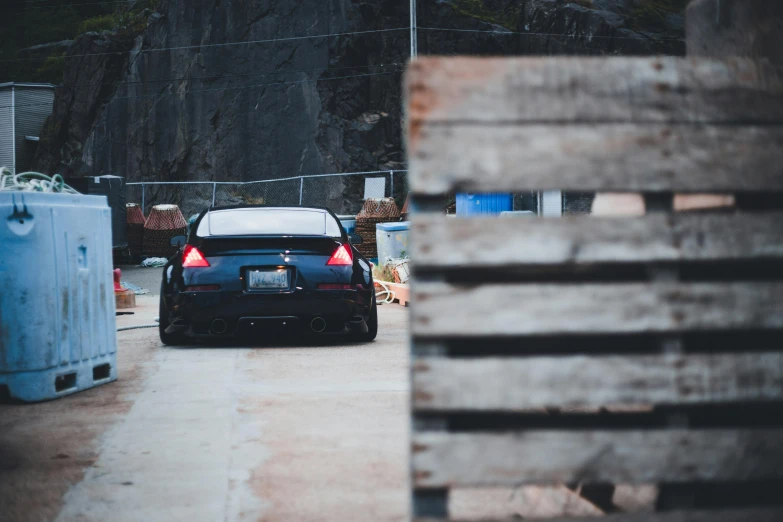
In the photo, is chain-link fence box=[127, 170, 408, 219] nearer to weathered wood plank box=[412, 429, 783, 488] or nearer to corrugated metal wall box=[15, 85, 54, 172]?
corrugated metal wall box=[15, 85, 54, 172]

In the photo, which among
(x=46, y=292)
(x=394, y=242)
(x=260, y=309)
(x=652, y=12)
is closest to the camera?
(x=46, y=292)

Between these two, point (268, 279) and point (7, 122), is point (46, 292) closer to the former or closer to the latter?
point (268, 279)

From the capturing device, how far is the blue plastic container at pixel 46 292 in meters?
6.30

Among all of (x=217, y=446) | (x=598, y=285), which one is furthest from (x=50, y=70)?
(x=598, y=285)

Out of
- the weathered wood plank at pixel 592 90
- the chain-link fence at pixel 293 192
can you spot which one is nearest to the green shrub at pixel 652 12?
the chain-link fence at pixel 293 192

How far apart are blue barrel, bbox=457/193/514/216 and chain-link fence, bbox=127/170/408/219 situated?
533 inches

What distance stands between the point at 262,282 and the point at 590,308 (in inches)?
281

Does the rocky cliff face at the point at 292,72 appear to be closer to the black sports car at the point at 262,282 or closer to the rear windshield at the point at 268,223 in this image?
the rear windshield at the point at 268,223

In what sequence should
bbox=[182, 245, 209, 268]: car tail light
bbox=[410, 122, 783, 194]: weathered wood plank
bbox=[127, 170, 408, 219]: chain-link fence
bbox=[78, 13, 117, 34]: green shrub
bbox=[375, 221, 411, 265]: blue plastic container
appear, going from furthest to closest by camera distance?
bbox=[78, 13, 117, 34]: green shrub
bbox=[127, 170, 408, 219]: chain-link fence
bbox=[375, 221, 411, 265]: blue plastic container
bbox=[182, 245, 209, 268]: car tail light
bbox=[410, 122, 783, 194]: weathered wood plank

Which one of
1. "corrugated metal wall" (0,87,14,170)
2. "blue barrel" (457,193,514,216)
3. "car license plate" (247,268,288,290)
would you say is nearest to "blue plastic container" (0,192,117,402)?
"car license plate" (247,268,288,290)

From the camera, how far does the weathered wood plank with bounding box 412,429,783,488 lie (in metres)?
2.22

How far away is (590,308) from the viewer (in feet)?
7.32

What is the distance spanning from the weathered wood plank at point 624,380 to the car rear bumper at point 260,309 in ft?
23.2

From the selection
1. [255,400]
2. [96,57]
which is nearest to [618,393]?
[255,400]
